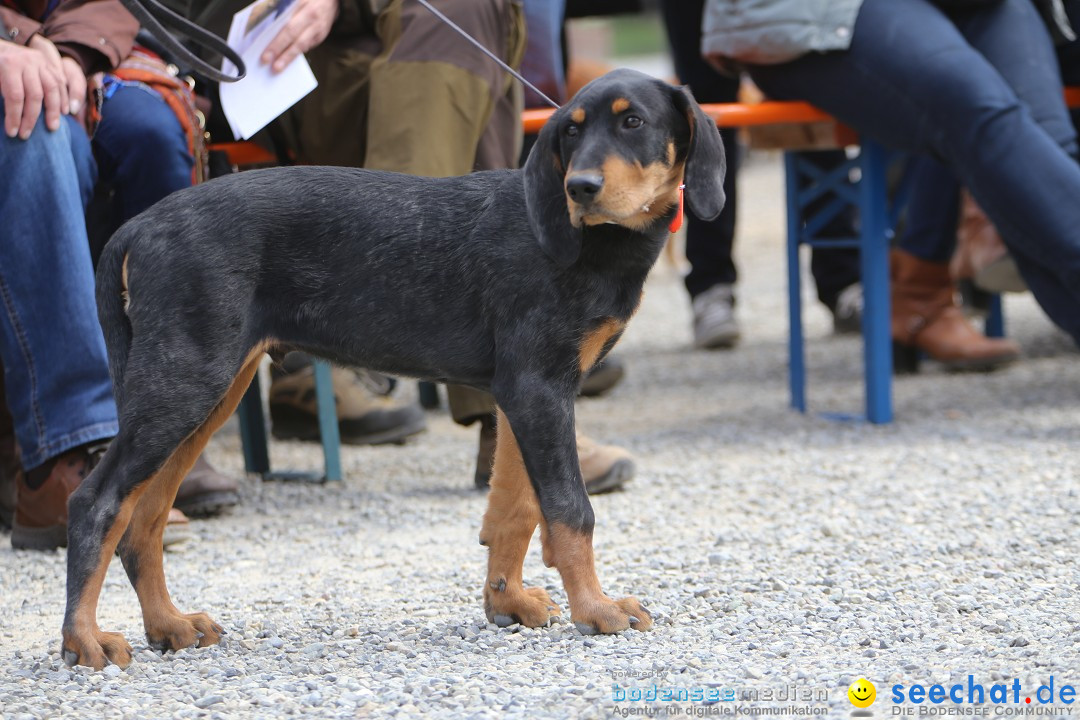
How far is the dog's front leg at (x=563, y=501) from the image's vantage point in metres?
2.69

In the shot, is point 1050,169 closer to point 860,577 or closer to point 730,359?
point 860,577

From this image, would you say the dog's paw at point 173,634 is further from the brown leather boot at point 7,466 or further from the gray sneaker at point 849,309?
the gray sneaker at point 849,309

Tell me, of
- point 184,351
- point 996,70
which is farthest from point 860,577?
point 996,70

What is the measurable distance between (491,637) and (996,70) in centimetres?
315

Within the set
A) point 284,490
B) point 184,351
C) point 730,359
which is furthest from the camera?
point 730,359

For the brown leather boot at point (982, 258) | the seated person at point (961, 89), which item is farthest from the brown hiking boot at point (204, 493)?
the brown leather boot at point (982, 258)

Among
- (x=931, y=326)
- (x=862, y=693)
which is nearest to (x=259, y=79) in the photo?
(x=862, y=693)

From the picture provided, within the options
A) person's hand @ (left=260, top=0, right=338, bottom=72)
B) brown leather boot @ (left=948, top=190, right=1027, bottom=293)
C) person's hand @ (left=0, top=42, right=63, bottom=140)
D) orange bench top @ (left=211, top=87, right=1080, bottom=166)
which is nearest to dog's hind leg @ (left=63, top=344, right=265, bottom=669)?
person's hand @ (left=0, top=42, right=63, bottom=140)

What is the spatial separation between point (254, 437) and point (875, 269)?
7.91 ft

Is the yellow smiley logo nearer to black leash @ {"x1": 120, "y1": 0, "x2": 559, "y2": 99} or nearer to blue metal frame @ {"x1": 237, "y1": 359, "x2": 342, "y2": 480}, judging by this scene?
black leash @ {"x1": 120, "y1": 0, "x2": 559, "y2": 99}

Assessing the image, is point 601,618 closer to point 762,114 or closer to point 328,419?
point 328,419

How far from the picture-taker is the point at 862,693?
233 cm

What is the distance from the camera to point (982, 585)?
310 cm

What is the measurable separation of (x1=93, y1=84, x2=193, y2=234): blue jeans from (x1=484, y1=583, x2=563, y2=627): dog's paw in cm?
169
